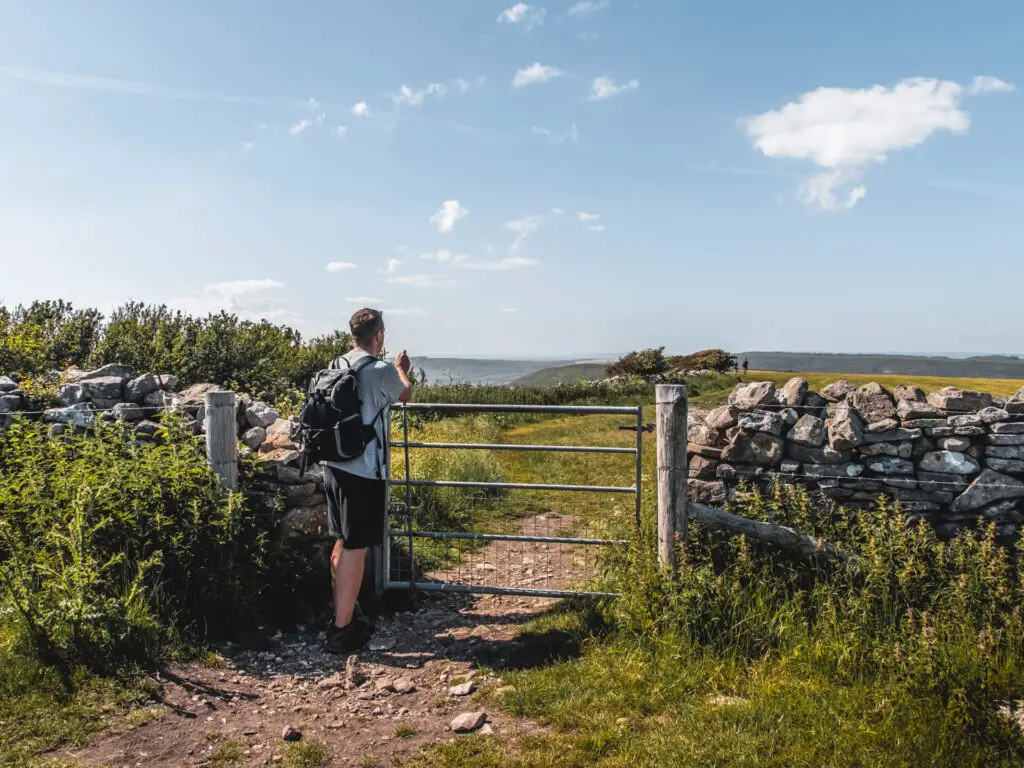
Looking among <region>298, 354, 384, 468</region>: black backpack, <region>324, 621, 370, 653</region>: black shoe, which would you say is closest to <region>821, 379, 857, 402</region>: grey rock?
<region>298, 354, 384, 468</region>: black backpack

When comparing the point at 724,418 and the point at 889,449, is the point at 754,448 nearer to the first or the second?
the point at 724,418

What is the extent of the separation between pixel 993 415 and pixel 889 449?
84 cm

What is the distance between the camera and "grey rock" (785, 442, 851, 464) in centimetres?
565

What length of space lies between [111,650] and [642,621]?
3.50 metres

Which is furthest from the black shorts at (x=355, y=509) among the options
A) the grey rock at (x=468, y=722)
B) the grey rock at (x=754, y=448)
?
the grey rock at (x=754, y=448)

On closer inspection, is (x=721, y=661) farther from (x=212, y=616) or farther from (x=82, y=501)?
(x=82, y=501)

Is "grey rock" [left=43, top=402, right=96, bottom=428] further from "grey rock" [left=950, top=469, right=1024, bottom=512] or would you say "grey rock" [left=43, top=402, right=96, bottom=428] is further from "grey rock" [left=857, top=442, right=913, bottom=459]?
"grey rock" [left=950, top=469, right=1024, bottom=512]

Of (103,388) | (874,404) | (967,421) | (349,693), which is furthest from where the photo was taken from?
(103,388)

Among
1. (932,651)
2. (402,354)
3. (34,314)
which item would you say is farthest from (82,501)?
(34,314)

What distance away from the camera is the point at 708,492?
590cm

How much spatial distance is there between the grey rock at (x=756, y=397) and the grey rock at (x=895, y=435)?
2.65 feet

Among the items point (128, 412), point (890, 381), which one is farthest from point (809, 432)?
point (890, 381)

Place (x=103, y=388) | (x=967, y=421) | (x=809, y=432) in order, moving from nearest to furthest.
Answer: (x=967, y=421) → (x=809, y=432) → (x=103, y=388)

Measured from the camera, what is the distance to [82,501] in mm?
4785
